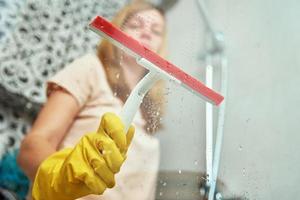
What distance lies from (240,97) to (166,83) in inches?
5.7

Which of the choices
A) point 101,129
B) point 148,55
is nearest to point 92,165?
point 101,129

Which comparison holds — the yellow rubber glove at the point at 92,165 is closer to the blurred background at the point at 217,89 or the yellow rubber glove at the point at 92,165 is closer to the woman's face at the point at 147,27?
the blurred background at the point at 217,89

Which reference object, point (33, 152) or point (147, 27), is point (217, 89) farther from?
point (33, 152)

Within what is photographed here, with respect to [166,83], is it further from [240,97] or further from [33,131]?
[33,131]

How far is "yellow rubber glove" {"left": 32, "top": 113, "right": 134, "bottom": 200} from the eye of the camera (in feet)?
1.66

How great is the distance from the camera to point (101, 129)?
0.53 metres

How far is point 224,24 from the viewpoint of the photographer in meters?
0.85

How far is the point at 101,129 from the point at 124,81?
0.23 metres

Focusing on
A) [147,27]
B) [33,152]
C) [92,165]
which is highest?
[147,27]

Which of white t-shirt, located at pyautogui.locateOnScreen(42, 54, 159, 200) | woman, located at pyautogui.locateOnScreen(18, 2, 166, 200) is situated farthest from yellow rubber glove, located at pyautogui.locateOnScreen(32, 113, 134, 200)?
white t-shirt, located at pyautogui.locateOnScreen(42, 54, 159, 200)

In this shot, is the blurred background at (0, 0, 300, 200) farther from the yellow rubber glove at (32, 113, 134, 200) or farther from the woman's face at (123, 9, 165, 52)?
the yellow rubber glove at (32, 113, 134, 200)

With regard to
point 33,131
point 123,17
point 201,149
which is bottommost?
point 33,131

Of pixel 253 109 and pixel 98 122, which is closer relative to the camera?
pixel 253 109

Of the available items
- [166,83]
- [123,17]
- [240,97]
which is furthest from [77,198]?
[123,17]
